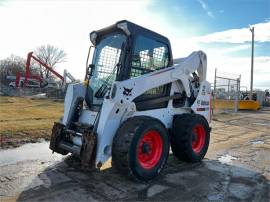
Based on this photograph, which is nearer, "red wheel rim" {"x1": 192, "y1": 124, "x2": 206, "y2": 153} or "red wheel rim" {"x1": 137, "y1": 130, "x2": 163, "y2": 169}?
"red wheel rim" {"x1": 137, "y1": 130, "x2": 163, "y2": 169}

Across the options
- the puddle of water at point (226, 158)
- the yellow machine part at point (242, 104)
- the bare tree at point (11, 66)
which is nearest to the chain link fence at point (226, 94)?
the yellow machine part at point (242, 104)

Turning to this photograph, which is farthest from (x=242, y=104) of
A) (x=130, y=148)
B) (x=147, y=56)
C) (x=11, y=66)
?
(x=11, y=66)

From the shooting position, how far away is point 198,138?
6.64 metres

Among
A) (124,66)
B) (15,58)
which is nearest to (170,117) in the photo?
(124,66)

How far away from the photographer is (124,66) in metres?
5.36

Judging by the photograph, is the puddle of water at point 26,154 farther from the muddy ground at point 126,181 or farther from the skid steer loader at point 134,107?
the skid steer loader at point 134,107

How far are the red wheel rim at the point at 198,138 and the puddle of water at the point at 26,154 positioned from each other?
281 centimetres

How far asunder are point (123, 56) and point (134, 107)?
927mm

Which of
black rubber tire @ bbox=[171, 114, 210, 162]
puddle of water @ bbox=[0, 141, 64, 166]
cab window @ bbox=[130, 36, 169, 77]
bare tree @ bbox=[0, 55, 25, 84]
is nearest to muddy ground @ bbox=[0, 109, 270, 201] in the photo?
puddle of water @ bbox=[0, 141, 64, 166]

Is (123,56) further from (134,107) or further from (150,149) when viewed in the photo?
(150,149)

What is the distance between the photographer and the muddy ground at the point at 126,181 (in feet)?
14.4

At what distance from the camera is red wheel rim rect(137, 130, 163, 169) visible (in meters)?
5.04

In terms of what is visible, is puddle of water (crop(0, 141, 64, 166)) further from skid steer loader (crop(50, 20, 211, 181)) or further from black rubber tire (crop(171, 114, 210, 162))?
black rubber tire (crop(171, 114, 210, 162))

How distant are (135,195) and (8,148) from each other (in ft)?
12.7
